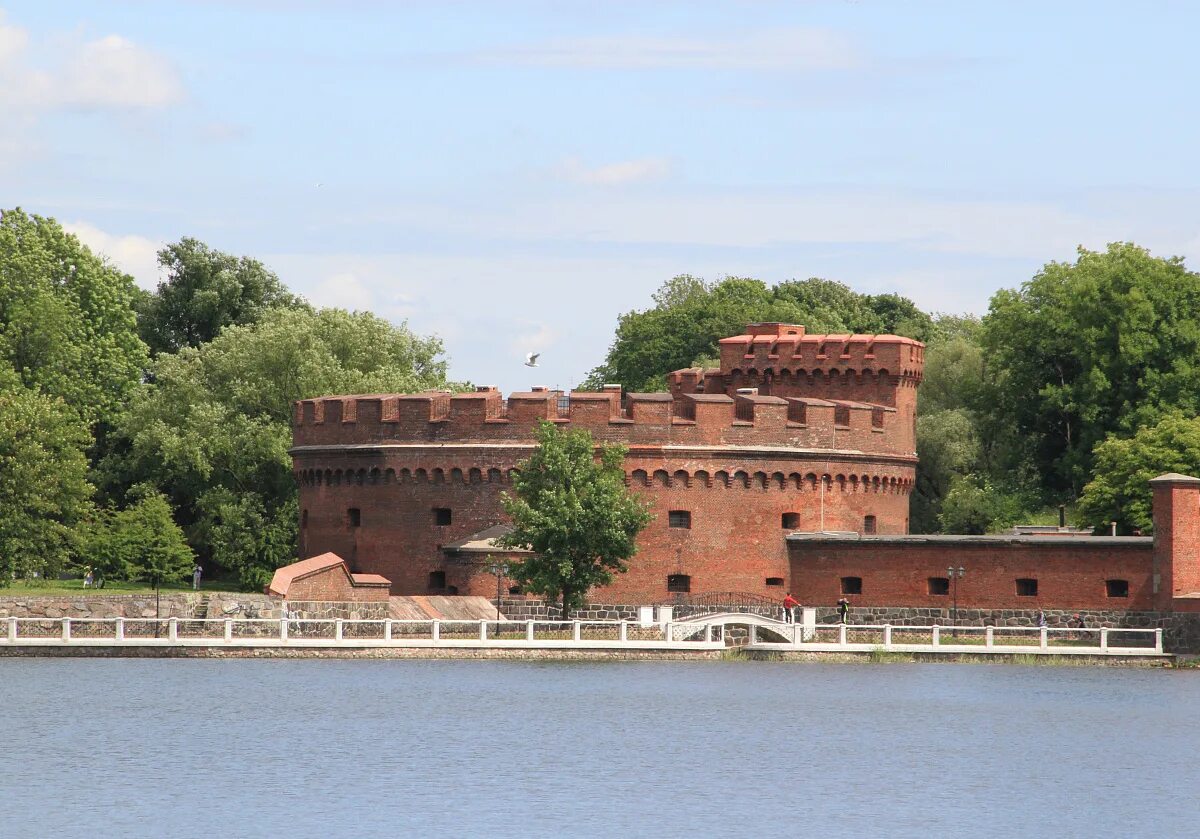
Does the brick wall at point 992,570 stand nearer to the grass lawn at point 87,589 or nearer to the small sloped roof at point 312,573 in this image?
the small sloped roof at point 312,573

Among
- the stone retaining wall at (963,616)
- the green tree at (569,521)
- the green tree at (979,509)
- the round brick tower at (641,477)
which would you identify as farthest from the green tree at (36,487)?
the green tree at (979,509)

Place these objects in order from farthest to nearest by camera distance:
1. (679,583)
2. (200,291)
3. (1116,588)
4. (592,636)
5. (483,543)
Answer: (200,291)
(679,583)
(483,543)
(1116,588)
(592,636)

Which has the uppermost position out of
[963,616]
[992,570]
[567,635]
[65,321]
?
[65,321]

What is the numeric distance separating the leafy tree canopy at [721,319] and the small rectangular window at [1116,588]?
3187 cm

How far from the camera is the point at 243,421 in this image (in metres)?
61.8

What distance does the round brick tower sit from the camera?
52.0 meters

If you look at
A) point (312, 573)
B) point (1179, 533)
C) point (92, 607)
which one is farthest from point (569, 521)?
point (1179, 533)

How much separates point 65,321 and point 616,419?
793 inches

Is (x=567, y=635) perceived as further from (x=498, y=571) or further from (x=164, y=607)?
(x=164, y=607)

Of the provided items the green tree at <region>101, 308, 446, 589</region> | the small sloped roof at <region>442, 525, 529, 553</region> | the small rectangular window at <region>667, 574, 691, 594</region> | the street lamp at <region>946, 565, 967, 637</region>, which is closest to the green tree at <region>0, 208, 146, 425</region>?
the green tree at <region>101, 308, 446, 589</region>

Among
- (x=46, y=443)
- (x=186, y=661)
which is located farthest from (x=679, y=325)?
→ (x=186, y=661)

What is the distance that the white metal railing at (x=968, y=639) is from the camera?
4603cm

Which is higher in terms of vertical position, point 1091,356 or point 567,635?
point 1091,356

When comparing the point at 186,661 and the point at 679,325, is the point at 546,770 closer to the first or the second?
the point at 186,661
